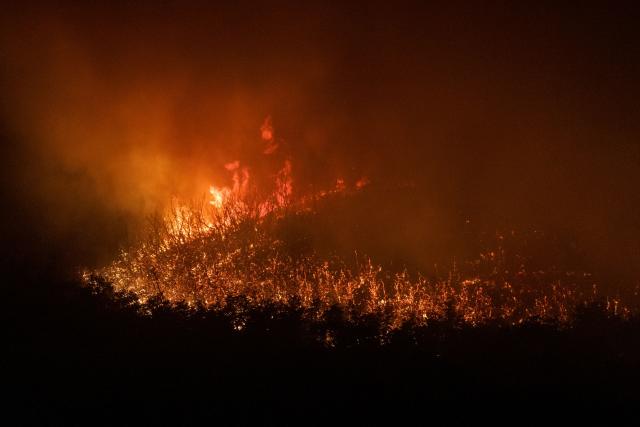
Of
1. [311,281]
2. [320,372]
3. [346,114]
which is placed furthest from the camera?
[346,114]

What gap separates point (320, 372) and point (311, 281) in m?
2.14

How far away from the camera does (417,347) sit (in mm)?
3529

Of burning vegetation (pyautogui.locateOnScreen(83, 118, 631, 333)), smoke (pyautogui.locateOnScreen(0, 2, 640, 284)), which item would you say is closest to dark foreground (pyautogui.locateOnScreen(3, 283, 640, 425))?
burning vegetation (pyautogui.locateOnScreen(83, 118, 631, 333))

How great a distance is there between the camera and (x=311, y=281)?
5594mm

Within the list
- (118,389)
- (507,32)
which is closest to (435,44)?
(507,32)

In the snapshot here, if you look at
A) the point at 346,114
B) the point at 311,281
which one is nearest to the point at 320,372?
the point at 311,281

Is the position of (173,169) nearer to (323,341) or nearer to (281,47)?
(281,47)

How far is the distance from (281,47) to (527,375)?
9382mm

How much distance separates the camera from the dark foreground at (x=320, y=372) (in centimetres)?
Result: 316

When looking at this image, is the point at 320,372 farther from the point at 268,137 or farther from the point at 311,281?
the point at 268,137

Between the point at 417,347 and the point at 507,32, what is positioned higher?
the point at 507,32

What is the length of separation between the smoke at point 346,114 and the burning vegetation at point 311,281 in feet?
2.97

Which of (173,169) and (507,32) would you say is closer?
(507,32)

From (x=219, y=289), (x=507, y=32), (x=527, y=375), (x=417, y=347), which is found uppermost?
(x=507, y=32)
